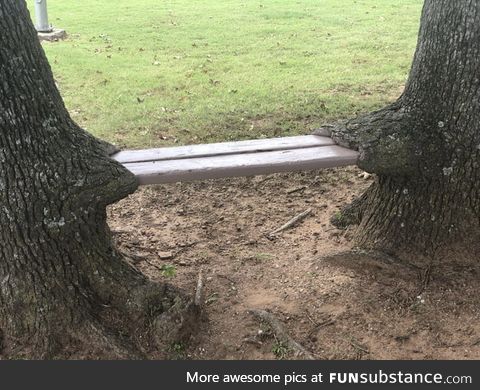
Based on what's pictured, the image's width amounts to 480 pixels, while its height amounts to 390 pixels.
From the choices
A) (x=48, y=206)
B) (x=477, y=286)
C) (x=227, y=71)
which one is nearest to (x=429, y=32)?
(x=477, y=286)

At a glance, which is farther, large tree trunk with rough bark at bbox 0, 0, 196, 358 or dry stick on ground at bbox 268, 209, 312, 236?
dry stick on ground at bbox 268, 209, 312, 236

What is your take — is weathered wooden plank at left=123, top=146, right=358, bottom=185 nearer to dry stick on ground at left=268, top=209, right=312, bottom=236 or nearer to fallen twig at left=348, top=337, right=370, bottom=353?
dry stick on ground at left=268, top=209, right=312, bottom=236

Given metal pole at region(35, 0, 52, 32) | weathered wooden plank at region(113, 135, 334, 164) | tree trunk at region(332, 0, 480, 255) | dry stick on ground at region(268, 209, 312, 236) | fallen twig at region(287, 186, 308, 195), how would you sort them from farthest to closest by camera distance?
metal pole at region(35, 0, 52, 32) < fallen twig at region(287, 186, 308, 195) < dry stick on ground at region(268, 209, 312, 236) < weathered wooden plank at region(113, 135, 334, 164) < tree trunk at region(332, 0, 480, 255)

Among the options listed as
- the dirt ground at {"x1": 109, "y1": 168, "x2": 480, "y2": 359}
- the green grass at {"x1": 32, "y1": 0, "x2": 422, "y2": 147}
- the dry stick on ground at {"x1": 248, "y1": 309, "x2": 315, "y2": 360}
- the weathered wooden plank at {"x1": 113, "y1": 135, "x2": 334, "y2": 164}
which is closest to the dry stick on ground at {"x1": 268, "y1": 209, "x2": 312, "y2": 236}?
the dirt ground at {"x1": 109, "y1": 168, "x2": 480, "y2": 359}

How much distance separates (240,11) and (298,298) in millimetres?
9092

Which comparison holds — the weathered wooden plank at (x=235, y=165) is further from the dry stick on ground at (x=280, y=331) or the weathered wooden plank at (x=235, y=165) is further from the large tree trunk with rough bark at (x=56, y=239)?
the dry stick on ground at (x=280, y=331)

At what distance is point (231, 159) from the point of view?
328cm

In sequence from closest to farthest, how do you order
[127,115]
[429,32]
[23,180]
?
[23,180] → [429,32] → [127,115]

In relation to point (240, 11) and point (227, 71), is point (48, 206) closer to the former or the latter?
point (227, 71)

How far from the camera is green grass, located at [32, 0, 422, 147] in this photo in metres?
5.69

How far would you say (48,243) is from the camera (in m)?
2.77

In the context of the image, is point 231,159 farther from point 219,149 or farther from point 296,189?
point 296,189

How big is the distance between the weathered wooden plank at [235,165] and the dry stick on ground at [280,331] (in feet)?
2.55

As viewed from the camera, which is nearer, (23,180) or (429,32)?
(23,180)
